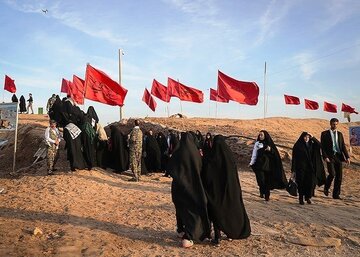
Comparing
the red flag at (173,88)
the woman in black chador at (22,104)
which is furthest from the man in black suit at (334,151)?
the woman in black chador at (22,104)

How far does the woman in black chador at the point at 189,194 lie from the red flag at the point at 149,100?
55.4ft

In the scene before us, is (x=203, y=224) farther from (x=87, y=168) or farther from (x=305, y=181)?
(x=87, y=168)

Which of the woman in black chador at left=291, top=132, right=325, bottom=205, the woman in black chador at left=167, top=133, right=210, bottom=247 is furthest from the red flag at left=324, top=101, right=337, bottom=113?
the woman in black chador at left=167, top=133, right=210, bottom=247

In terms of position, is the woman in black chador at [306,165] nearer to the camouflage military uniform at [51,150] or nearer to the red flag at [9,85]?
the camouflage military uniform at [51,150]

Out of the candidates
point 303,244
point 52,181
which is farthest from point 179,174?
point 52,181

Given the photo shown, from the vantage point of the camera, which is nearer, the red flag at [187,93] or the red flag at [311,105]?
the red flag at [187,93]

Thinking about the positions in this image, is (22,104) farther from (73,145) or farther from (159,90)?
(73,145)

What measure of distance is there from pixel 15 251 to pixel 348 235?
14.8ft

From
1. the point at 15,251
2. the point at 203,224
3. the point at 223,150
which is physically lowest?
the point at 15,251

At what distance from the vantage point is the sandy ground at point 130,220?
4719mm

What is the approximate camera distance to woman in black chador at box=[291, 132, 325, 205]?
7.61 metres

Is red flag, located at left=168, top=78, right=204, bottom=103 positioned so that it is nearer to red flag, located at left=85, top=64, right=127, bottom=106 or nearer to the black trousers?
red flag, located at left=85, top=64, right=127, bottom=106

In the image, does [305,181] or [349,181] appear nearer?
[305,181]

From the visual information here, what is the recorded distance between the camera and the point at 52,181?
8695mm
